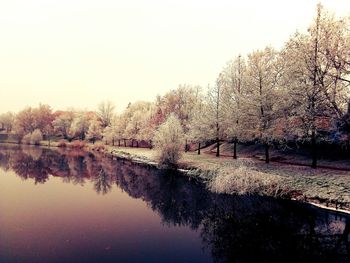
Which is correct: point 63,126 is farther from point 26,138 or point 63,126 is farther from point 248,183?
point 248,183

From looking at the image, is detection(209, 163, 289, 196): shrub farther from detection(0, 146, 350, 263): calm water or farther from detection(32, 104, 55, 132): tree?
detection(32, 104, 55, 132): tree

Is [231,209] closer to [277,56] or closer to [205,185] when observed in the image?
[205,185]

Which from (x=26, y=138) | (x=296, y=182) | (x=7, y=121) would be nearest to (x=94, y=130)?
(x=26, y=138)

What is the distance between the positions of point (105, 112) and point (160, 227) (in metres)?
93.0

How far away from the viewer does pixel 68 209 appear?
80.3 ft

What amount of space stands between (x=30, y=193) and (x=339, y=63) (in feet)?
108

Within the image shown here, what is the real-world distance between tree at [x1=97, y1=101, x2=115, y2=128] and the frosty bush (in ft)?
218

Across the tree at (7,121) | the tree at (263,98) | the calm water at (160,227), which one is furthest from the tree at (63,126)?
the tree at (263,98)

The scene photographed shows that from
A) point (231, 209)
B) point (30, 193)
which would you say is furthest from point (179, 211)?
point (30, 193)

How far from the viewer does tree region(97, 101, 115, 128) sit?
10788 centimetres

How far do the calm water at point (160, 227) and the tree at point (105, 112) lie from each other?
248 feet

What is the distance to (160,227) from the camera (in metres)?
20.7

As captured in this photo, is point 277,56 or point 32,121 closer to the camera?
point 277,56

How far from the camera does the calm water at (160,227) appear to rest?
15930 millimetres
